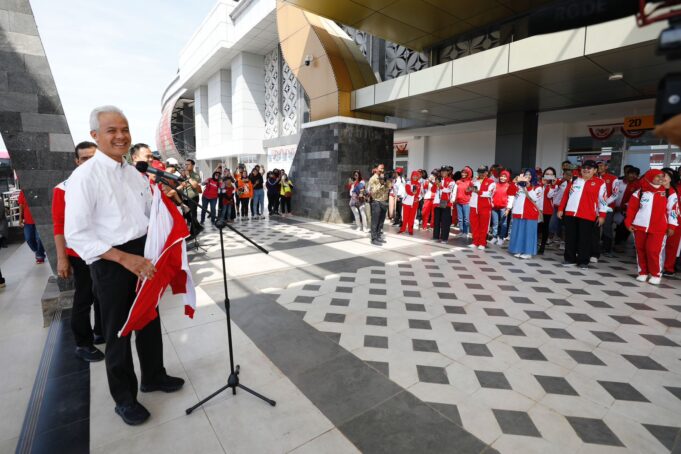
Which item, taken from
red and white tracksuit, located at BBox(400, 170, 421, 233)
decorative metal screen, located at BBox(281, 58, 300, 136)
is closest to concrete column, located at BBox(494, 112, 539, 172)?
red and white tracksuit, located at BBox(400, 170, 421, 233)

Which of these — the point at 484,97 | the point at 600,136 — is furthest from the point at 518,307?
the point at 600,136

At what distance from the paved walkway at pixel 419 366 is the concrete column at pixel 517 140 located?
5.11m

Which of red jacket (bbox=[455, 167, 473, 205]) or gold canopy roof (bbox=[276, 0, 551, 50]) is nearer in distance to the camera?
gold canopy roof (bbox=[276, 0, 551, 50])

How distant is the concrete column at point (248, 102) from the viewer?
20.4 metres

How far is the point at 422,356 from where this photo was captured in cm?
303

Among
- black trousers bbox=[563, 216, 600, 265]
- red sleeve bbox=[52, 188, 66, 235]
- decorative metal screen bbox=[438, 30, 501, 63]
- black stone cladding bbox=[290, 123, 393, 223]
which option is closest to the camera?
red sleeve bbox=[52, 188, 66, 235]

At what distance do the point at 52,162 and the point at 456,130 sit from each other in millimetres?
13267

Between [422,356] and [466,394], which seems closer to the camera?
[466,394]

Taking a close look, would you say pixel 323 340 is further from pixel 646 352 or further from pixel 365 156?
pixel 365 156

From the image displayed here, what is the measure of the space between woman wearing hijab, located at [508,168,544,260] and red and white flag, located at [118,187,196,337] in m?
6.08

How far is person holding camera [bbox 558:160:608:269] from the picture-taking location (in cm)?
566

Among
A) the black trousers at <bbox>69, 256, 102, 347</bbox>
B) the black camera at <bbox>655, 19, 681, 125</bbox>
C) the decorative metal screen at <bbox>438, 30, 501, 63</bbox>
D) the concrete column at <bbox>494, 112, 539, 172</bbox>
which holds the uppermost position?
the decorative metal screen at <bbox>438, 30, 501, 63</bbox>

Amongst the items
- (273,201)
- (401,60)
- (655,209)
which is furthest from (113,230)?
(401,60)

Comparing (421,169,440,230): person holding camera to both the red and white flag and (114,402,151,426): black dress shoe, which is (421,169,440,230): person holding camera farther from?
(114,402,151,426): black dress shoe
